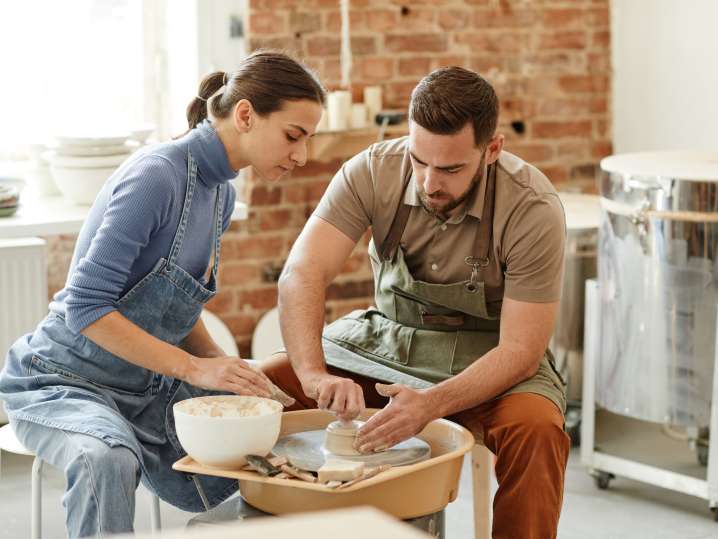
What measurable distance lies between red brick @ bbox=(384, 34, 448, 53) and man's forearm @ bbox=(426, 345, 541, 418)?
2.01 meters

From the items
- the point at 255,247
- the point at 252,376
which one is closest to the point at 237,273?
the point at 255,247

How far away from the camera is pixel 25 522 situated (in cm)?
332

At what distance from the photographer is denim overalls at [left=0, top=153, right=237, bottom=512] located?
2342 millimetres

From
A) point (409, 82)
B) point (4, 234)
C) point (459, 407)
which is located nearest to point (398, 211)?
point (459, 407)

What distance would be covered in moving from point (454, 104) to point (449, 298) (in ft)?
1.45

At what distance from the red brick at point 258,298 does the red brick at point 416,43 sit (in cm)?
98

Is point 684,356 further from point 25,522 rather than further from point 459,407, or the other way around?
point 25,522

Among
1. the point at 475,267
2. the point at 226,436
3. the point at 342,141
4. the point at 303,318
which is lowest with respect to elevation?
the point at 226,436

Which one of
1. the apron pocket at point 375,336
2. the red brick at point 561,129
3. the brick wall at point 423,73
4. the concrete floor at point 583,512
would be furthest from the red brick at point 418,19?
the apron pocket at point 375,336

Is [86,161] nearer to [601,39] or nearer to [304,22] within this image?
[304,22]

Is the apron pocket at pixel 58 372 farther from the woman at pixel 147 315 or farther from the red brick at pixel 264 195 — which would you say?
the red brick at pixel 264 195

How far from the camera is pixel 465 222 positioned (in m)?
2.67

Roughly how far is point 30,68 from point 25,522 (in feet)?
5.31

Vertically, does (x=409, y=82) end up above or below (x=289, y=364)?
above
